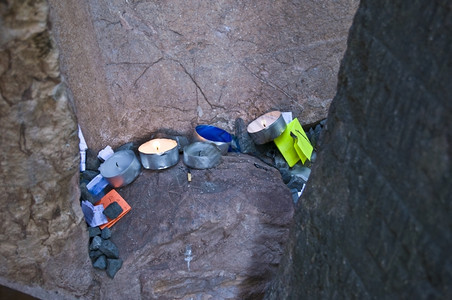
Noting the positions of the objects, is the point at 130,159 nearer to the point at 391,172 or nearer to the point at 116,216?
the point at 116,216

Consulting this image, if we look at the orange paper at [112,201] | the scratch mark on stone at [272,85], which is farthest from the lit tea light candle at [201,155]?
the scratch mark on stone at [272,85]

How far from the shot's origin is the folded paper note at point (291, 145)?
94.0 inches

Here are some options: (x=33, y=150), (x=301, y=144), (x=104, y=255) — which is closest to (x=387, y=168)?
(x=33, y=150)

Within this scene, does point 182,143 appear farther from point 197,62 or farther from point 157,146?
point 197,62

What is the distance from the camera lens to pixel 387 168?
1019 mm

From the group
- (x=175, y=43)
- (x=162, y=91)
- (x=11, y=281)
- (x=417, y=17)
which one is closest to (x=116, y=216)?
(x=11, y=281)

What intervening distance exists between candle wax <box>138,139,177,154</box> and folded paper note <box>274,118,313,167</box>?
51 cm

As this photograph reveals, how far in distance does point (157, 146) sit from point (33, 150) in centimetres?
81

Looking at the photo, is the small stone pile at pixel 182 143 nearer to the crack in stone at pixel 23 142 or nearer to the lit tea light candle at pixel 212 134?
the lit tea light candle at pixel 212 134

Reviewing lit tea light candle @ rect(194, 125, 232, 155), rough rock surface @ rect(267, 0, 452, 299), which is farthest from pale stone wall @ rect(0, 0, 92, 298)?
lit tea light candle @ rect(194, 125, 232, 155)

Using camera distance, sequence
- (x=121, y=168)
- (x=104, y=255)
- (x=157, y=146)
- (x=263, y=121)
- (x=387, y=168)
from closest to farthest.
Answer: (x=387, y=168) → (x=104, y=255) → (x=121, y=168) → (x=157, y=146) → (x=263, y=121)

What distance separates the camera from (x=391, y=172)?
101 cm

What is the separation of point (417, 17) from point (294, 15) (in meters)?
1.46

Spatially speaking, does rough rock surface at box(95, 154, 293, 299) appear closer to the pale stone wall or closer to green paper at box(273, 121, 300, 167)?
the pale stone wall
